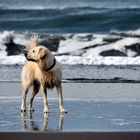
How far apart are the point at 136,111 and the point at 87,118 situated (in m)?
1.07

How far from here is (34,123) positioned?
974 cm

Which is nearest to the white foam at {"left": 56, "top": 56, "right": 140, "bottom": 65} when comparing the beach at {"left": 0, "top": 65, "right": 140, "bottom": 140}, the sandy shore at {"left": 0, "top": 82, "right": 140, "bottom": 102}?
the beach at {"left": 0, "top": 65, "right": 140, "bottom": 140}

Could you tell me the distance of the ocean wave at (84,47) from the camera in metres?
21.6

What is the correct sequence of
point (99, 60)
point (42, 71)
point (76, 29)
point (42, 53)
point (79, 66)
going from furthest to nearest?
point (76, 29)
point (99, 60)
point (79, 66)
point (42, 71)
point (42, 53)

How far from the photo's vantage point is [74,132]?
8.52m

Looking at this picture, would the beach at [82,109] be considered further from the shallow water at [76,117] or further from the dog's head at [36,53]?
the dog's head at [36,53]

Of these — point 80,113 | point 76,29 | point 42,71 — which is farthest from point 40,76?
point 76,29

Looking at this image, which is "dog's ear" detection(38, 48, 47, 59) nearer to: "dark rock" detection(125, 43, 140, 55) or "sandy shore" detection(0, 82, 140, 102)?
"sandy shore" detection(0, 82, 140, 102)

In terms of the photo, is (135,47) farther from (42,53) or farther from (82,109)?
(42,53)

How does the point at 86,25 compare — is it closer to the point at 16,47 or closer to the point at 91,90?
the point at 16,47

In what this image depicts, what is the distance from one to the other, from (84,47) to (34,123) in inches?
590

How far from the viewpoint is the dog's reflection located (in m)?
9.07

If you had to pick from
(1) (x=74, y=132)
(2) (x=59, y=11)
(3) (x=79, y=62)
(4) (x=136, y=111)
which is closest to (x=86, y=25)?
(2) (x=59, y=11)

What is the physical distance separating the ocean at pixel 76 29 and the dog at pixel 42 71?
9.40m
